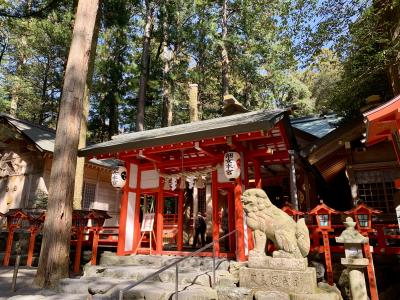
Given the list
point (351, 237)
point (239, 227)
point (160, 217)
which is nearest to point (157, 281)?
point (239, 227)

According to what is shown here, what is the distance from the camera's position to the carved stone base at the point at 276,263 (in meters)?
5.23

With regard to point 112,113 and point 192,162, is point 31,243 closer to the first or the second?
point 192,162

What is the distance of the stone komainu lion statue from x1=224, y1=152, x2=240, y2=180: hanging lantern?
45.0 inches

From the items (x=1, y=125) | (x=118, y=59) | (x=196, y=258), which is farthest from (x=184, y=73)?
(x=196, y=258)

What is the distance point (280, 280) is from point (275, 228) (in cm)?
94

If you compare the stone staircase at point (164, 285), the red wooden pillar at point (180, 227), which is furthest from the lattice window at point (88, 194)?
the stone staircase at point (164, 285)

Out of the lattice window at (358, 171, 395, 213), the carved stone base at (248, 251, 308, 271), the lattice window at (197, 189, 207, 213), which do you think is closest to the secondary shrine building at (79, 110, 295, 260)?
the carved stone base at (248, 251, 308, 271)

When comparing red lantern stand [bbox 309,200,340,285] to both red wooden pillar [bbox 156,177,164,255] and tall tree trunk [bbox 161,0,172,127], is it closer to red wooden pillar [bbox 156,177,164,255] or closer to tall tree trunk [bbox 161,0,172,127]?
red wooden pillar [bbox 156,177,164,255]

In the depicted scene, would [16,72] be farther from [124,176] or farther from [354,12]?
[354,12]

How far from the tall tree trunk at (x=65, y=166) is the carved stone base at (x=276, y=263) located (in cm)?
431

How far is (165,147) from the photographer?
7.78m

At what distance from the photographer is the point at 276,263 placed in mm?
5387

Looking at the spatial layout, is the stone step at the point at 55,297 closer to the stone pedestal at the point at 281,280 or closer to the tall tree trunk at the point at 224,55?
the stone pedestal at the point at 281,280

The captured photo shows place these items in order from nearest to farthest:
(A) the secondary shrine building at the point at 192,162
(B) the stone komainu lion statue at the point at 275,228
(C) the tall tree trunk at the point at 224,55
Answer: (B) the stone komainu lion statue at the point at 275,228 → (A) the secondary shrine building at the point at 192,162 → (C) the tall tree trunk at the point at 224,55
